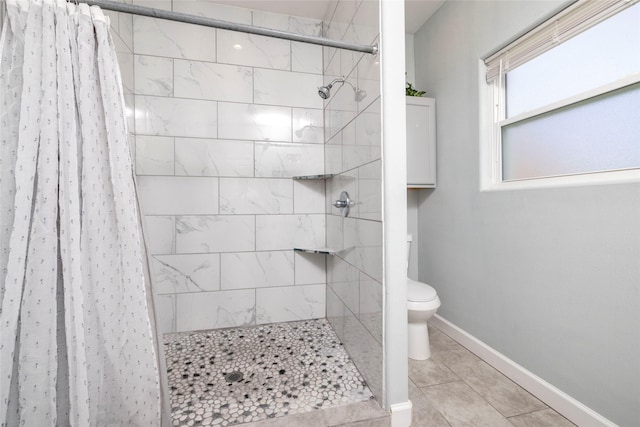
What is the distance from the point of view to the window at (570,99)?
1188 mm

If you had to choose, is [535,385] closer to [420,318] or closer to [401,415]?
[420,318]

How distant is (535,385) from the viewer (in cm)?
146

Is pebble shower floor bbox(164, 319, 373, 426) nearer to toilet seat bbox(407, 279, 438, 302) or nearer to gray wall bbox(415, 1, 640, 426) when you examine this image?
toilet seat bbox(407, 279, 438, 302)

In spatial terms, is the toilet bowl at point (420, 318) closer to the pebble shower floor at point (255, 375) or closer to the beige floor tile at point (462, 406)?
the beige floor tile at point (462, 406)

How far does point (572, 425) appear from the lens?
4.16 ft

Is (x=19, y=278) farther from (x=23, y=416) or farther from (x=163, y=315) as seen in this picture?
(x=163, y=315)

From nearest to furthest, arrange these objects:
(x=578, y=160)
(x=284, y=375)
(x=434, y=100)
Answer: (x=578, y=160) < (x=284, y=375) < (x=434, y=100)

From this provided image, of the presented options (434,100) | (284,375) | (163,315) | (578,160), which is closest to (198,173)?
(163,315)

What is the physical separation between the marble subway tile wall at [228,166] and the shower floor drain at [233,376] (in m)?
0.62

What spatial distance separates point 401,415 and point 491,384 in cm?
69

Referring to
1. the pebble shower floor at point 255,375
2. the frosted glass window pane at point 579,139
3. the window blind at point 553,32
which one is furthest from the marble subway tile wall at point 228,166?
the frosted glass window pane at point 579,139

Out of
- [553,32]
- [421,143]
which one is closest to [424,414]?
[421,143]

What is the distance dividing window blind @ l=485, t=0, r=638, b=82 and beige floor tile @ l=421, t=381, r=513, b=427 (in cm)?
190

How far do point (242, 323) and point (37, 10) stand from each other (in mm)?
1958
